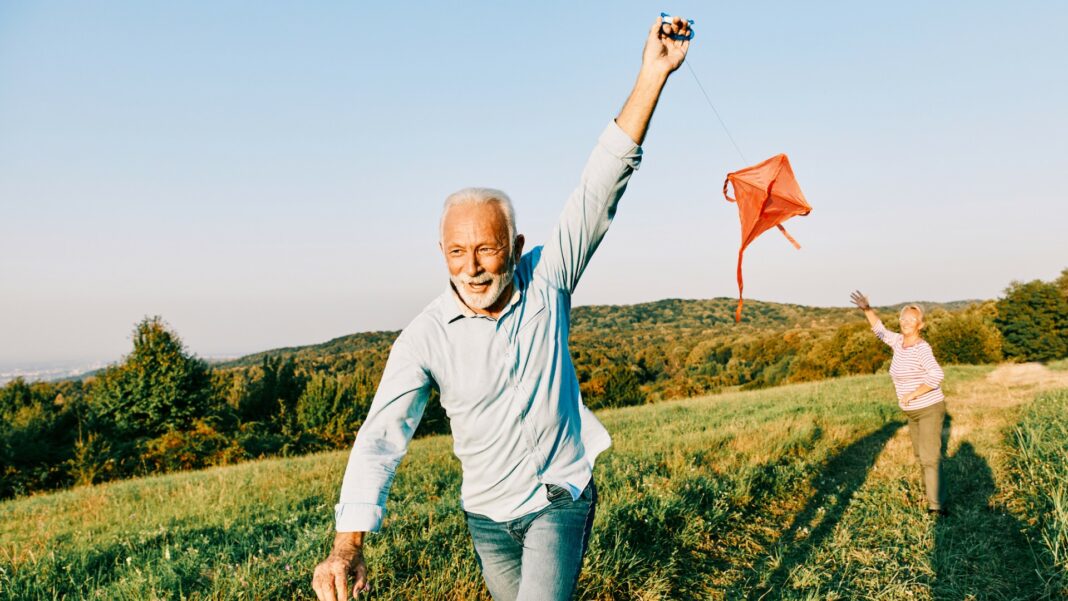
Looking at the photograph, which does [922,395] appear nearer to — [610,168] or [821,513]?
[821,513]

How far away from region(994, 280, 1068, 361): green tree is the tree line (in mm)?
63

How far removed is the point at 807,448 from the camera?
9750 mm

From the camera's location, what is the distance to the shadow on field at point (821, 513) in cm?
527

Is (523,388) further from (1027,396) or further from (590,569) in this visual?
(1027,396)

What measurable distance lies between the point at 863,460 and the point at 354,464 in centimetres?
937

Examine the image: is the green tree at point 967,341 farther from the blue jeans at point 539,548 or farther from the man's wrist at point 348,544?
the man's wrist at point 348,544

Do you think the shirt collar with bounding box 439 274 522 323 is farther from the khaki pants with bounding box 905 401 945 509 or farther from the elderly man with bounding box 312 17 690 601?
the khaki pants with bounding box 905 401 945 509

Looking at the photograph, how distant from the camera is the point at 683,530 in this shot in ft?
19.3

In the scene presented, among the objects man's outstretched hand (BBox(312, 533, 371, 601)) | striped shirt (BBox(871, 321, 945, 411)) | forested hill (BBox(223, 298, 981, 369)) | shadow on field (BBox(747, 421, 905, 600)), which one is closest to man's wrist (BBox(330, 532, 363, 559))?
man's outstretched hand (BBox(312, 533, 371, 601))

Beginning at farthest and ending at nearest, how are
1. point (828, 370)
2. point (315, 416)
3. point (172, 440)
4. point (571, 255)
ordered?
point (828, 370)
point (315, 416)
point (172, 440)
point (571, 255)

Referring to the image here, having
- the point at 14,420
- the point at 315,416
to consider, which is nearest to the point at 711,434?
the point at 315,416

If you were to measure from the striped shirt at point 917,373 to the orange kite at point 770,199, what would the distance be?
2003 mm

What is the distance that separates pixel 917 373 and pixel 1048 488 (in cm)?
157

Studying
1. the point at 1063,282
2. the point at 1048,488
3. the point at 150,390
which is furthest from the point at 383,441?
the point at 1063,282
